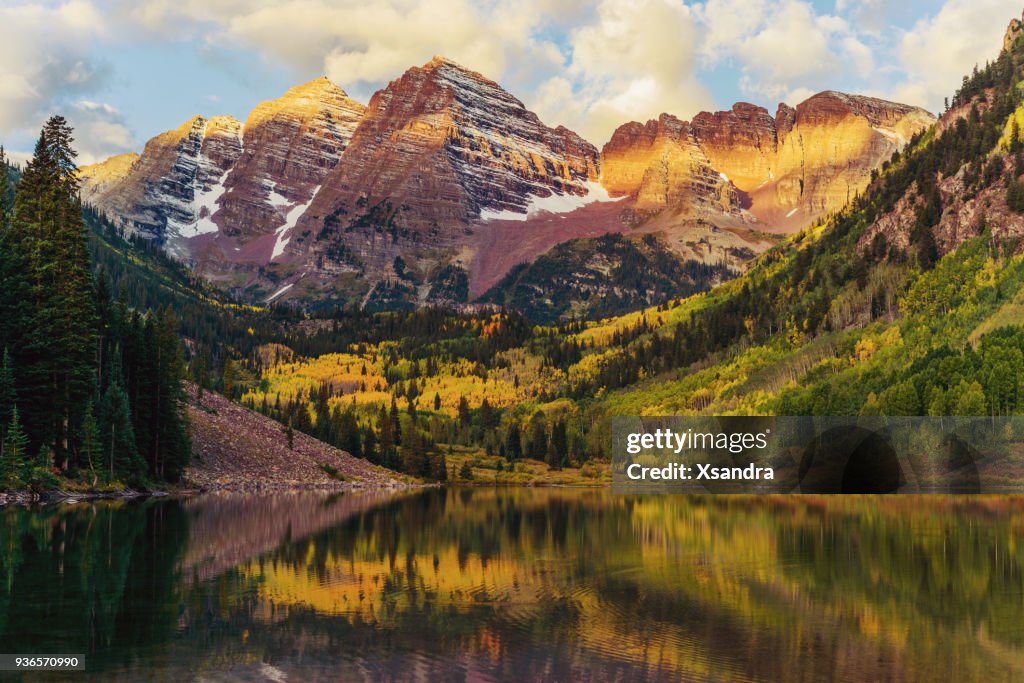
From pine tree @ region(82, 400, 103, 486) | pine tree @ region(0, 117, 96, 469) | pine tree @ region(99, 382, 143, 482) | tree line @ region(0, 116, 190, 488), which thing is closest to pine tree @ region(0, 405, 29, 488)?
tree line @ region(0, 116, 190, 488)

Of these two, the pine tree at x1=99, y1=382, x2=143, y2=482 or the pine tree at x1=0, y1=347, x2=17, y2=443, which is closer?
the pine tree at x1=0, y1=347, x2=17, y2=443

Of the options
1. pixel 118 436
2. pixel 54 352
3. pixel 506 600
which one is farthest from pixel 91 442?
pixel 506 600

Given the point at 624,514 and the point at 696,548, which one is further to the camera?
the point at 624,514

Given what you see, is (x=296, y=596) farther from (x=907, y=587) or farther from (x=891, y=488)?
(x=891, y=488)

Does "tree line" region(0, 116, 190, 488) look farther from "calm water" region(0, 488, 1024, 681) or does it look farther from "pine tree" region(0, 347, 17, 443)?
"calm water" region(0, 488, 1024, 681)

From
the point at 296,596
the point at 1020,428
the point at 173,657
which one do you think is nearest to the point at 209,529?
the point at 296,596

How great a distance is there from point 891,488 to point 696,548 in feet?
396

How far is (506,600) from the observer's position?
2154 inches

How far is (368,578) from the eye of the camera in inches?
2416

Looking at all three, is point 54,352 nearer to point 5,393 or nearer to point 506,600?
point 5,393

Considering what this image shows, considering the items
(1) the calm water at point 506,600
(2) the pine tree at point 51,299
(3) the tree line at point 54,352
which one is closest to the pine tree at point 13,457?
(3) the tree line at point 54,352

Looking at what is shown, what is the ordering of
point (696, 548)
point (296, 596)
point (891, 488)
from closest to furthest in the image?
point (296, 596) → point (696, 548) → point (891, 488)

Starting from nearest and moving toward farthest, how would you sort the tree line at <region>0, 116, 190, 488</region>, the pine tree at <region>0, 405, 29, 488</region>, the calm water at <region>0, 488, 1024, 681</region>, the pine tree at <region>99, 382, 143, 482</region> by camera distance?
the calm water at <region>0, 488, 1024, 681</region> → the pine tree at <region>0, 405, 29, 488</region> → the tree line at <region>0, 116, 190, 488</region> → the pine tree at <region>99, 382, 143, 482</region>

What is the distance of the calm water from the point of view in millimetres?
39531
